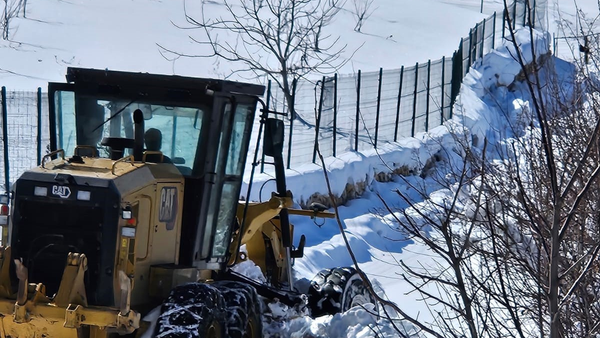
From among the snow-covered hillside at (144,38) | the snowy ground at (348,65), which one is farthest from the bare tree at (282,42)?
the snowy ground at (348,65)

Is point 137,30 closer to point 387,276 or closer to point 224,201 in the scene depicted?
point 387,276

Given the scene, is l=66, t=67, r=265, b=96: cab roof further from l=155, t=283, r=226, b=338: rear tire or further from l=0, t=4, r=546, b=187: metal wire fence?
l=0, t=4, r=546, b=187: metal wire fence

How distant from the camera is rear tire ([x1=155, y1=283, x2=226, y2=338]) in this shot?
606 centimetres

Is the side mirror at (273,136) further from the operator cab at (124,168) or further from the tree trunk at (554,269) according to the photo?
the tree trunk at (554,269)

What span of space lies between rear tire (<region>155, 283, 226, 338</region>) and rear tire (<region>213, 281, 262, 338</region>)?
0.13 metres

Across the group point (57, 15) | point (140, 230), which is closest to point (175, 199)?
point (140, 230)

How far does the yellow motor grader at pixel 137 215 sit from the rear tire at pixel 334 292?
0.62 m

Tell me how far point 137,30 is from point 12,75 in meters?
11.7

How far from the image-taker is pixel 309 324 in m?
8.19

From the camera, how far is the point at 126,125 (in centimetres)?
712

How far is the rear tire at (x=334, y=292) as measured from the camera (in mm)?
9008

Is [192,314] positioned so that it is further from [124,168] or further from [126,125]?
[126,125]

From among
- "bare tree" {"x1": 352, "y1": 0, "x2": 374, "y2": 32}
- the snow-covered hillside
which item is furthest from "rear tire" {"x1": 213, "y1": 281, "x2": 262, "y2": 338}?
"bare tree" {"x1": 352, "y1": 0, "x2": 374, "y2": 32}

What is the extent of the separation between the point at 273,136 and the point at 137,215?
5.00 ft
